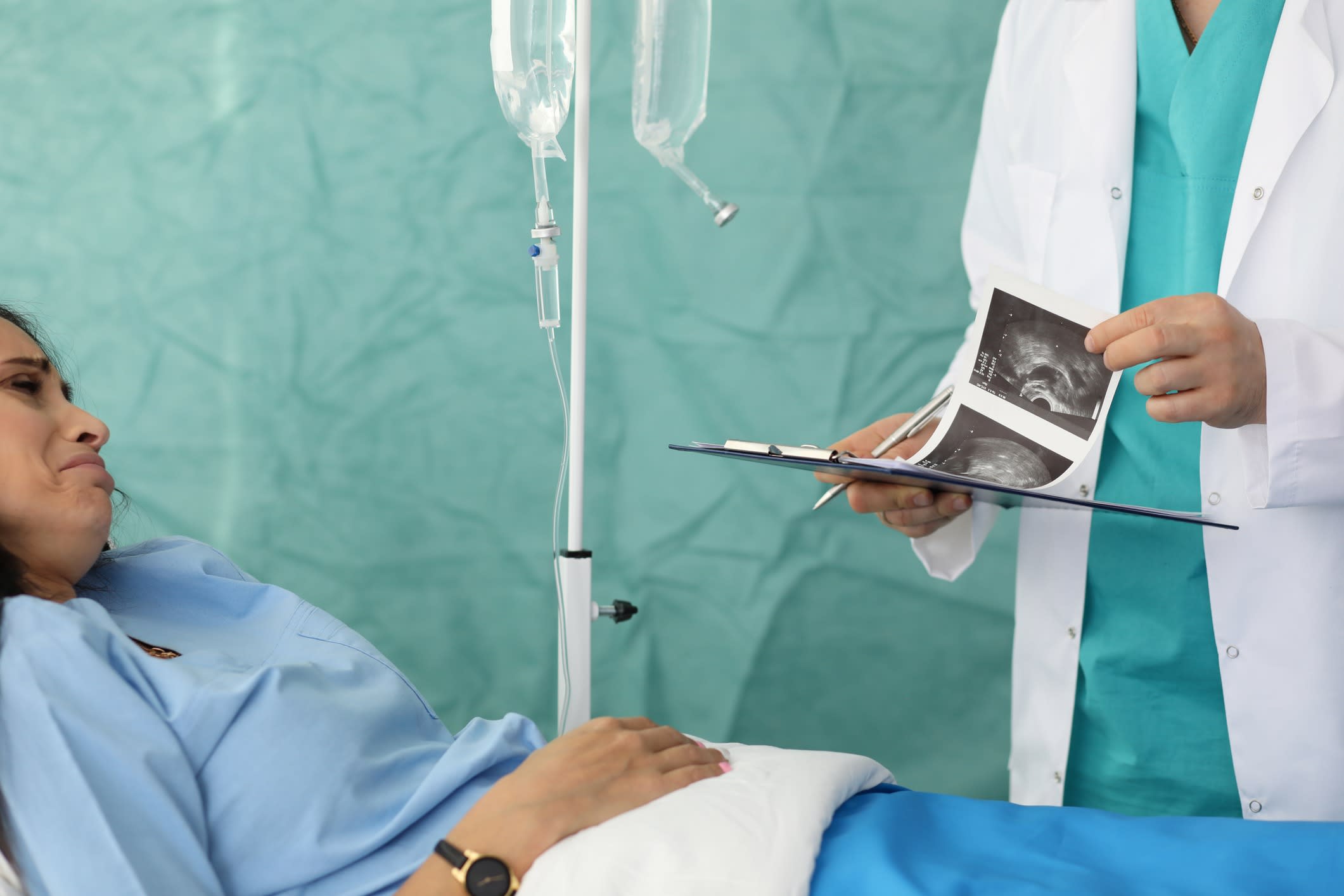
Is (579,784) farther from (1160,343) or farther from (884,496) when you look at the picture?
(1160,343)

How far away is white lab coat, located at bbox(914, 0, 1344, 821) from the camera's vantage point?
1101 millimetres

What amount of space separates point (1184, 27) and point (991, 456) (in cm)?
55

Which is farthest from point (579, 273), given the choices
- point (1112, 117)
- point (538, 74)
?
point (1112, 117)

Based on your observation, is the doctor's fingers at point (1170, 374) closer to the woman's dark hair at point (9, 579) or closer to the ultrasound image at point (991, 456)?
the ultrasound image at point (991, 456)

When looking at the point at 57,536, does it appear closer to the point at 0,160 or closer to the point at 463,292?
the point at 463,292

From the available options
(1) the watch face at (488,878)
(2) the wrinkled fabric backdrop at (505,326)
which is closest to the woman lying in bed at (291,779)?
(1) the watch face at (488,878)

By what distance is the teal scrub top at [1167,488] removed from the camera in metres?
1.20

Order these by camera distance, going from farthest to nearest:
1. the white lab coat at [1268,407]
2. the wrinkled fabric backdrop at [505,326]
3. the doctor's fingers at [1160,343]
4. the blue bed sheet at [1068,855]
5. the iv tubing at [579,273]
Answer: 1. the wrinkled fabric backdrop at [505,326]
2. the iv tubing at [579,273]
3. the white lab coat at [1268,407]
4. the doctor's fingers at [1160,343]
5. the blue bed sheet at [1068,855]

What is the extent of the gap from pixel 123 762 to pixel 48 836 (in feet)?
0.24

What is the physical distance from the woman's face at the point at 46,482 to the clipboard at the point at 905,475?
2.03 feet

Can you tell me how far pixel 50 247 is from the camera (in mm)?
2016

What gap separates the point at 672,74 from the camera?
1.36 meters

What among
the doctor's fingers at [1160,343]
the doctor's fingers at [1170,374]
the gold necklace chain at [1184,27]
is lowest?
the doctor's fingers at [1170,374]

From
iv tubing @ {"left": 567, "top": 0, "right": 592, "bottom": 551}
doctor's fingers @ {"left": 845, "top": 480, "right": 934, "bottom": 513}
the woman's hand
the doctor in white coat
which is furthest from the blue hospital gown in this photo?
the doctor in white coat
